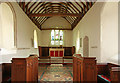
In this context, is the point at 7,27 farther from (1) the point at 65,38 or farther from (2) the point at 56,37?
(1) the point at 65,38

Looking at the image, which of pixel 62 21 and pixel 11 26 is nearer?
pixel 11 26

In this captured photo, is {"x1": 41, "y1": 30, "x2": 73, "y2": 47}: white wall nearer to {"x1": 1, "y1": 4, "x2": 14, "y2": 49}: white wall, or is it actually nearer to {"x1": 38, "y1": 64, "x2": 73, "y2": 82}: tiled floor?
{"x1": 38, "y1": 64, "x2": 73, "y2": 82}: tiled floor

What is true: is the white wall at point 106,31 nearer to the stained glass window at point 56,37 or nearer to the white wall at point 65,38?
the white wall at point 65,38

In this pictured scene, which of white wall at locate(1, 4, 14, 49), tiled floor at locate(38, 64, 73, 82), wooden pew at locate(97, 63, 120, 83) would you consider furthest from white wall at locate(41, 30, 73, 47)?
wooden pew at locate(97, 63, 120, 83)

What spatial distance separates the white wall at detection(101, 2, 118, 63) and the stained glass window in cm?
957

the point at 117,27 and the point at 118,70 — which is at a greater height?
the point at 117,27

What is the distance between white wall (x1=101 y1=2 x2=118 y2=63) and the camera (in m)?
4.50

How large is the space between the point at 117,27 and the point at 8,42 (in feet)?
14.7

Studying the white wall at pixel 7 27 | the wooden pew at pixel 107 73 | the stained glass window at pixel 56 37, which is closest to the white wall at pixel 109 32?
the wooden pew at pixel 107 73

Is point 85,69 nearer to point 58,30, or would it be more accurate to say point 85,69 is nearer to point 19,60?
point 19,60

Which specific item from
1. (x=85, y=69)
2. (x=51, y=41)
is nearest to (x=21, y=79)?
(x=85, y=69)

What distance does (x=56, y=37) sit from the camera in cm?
1444

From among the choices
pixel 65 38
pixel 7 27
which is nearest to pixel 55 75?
pixel 7 27

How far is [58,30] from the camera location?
47.4 feet
